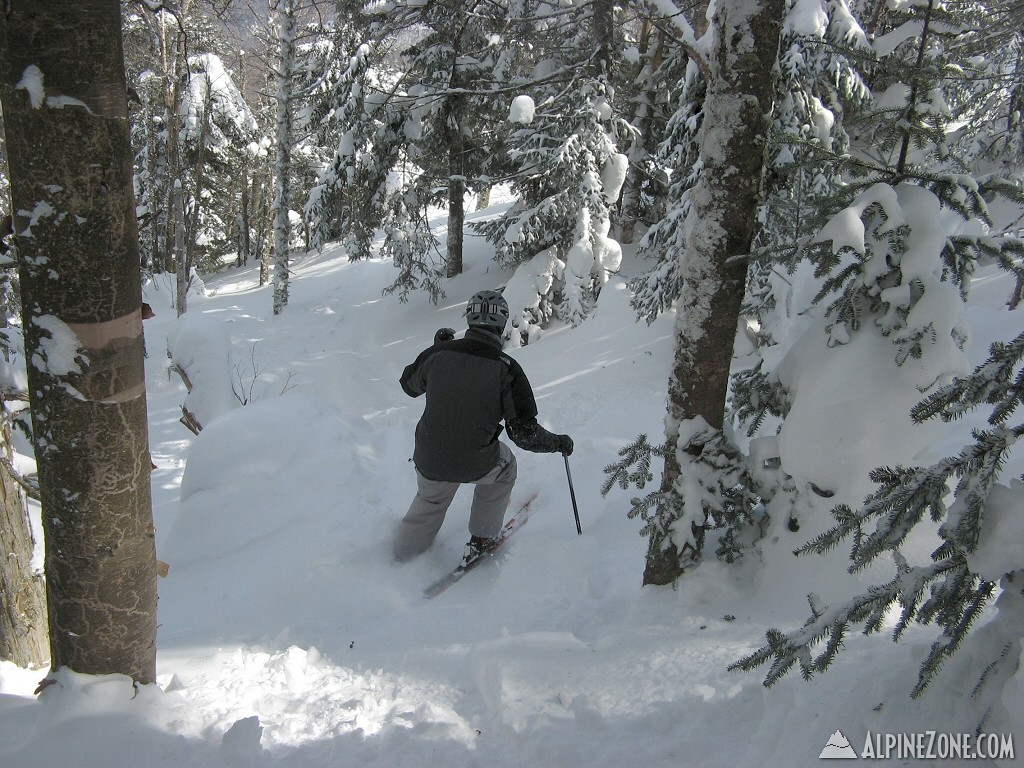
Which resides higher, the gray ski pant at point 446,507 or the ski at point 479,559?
the gray ski pant at point 446,507

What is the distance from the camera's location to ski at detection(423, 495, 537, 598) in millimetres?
4723

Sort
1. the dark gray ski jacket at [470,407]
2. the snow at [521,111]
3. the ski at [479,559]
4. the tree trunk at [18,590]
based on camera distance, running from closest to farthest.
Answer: the tree trunk at [18,590] → the dark gray ski jacket at [470,407] → the ski at [479,559] → the snow at [521,111]

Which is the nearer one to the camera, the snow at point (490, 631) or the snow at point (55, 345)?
the snow at point (55, 345)

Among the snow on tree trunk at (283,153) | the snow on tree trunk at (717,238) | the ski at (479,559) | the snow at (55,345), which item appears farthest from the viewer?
the snow on tree trunk at (283,153)

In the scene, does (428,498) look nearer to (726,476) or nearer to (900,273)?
(726,476)

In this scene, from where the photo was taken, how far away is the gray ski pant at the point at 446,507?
489 centimetres

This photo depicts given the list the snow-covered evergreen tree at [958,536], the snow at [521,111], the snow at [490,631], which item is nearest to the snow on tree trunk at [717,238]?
the snow at [490,631]

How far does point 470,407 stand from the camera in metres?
4.54

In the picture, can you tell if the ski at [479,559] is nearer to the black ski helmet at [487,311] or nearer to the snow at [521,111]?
the black ski helmet at [487,311]

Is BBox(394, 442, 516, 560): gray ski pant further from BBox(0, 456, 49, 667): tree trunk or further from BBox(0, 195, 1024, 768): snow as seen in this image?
BBox(0, 456, 49, 667): tree trunk

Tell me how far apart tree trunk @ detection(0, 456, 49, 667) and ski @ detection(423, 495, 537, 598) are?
8.31ft

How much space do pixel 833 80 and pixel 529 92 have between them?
776cm

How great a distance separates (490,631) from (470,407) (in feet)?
4.94

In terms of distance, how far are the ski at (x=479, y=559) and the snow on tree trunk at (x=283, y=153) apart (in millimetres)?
13517
